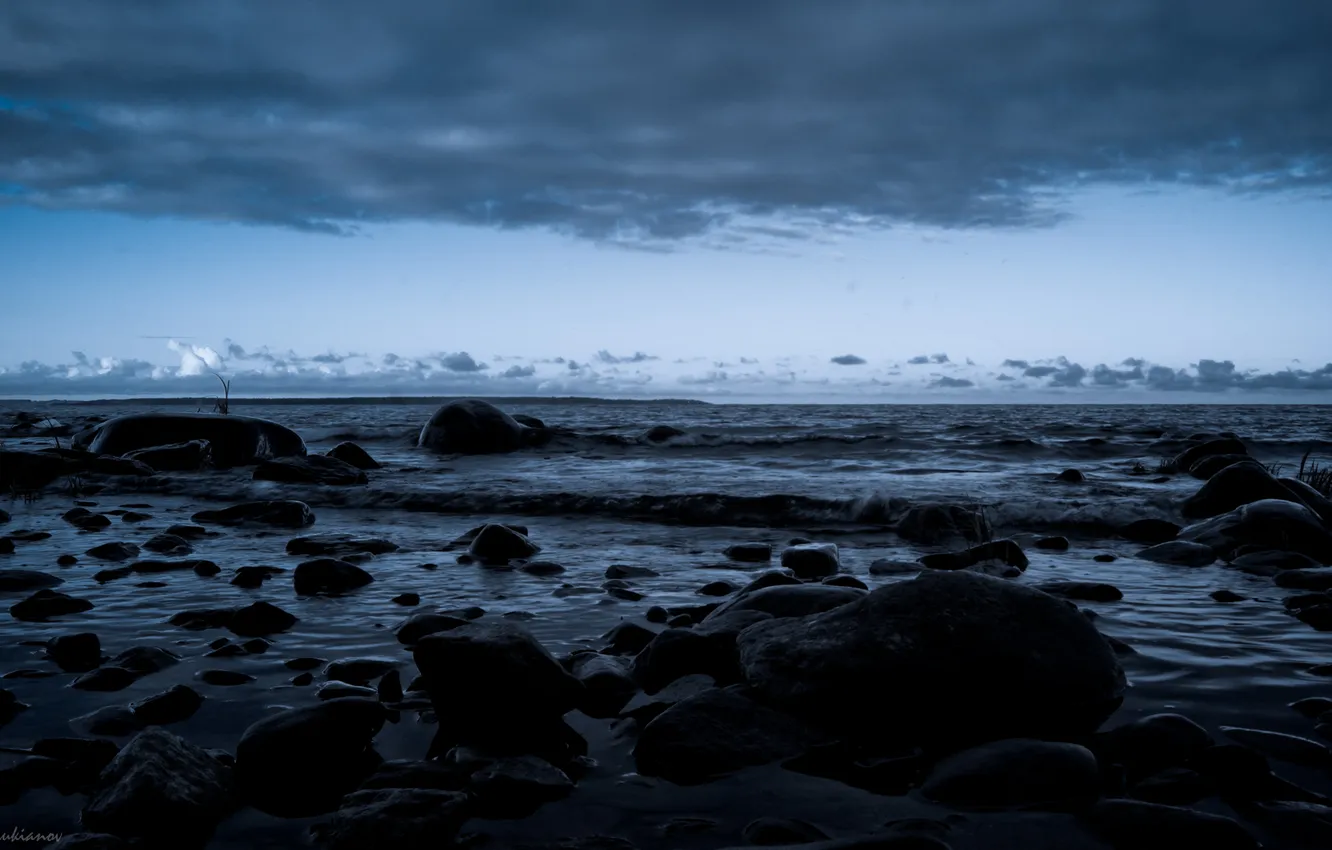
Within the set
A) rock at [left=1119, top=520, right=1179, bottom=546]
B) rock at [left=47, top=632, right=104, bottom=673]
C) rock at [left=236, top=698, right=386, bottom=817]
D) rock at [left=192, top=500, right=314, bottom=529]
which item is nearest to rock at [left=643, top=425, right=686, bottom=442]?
rock at [left=192, top=500, right=314, bottom=529]

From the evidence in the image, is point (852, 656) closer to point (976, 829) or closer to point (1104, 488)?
point (976, 829)

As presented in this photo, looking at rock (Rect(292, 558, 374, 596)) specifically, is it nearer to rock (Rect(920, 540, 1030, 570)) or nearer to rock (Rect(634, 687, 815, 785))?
rock (Rect(634, 687, 815, 785))

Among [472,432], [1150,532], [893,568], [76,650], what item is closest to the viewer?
[76,650]

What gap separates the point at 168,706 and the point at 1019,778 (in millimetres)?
2732

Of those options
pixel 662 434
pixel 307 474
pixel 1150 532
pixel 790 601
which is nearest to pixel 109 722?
pixel 790 601

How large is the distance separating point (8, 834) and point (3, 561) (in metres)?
4.90

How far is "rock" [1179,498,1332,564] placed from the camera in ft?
20.4

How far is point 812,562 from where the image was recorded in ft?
18.6

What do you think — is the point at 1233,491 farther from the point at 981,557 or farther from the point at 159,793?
the point at 159,793

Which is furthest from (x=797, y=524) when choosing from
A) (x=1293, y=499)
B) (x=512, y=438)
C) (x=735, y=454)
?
(x=512, y=438)

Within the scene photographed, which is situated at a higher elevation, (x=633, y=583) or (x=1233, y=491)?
(x=1233, y=491)

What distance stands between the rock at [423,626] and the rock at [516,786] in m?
1.47

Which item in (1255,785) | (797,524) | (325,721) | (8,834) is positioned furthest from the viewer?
(797,524)

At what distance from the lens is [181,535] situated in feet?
23.0
